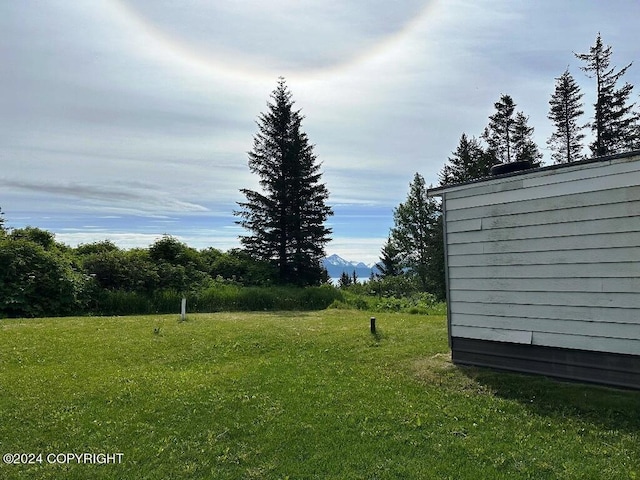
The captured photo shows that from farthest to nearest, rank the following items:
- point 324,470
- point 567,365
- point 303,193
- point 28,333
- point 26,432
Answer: point 303,193 → point 28,333 → point 567,365 → point 26,432 → point 324,470

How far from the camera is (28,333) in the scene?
7941mm

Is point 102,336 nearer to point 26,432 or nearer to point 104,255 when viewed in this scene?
point 26,432

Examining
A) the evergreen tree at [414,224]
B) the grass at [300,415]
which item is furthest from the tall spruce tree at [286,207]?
the evergreen tree at [414,224]

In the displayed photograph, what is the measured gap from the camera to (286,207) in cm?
1845

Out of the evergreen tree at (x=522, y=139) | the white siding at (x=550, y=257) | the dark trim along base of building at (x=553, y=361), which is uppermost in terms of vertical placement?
the evergreen tree at (x=522, y=139)

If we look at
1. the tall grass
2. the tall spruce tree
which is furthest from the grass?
the tall spruce tree

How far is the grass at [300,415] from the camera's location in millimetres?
3477

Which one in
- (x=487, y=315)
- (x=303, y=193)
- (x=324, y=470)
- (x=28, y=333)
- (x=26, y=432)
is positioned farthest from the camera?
(x=303, y=193)

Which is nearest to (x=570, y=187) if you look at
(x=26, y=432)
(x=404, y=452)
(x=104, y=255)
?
(x=404, y=452)

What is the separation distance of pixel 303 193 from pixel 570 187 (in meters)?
13.9

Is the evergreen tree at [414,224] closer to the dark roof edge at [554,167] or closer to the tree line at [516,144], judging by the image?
the tree line at [516,144]

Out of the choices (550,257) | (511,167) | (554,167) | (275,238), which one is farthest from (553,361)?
(275,238)

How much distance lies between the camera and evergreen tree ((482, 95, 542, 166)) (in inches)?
1072

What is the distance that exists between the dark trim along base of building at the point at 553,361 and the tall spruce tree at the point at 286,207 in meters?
12.1
